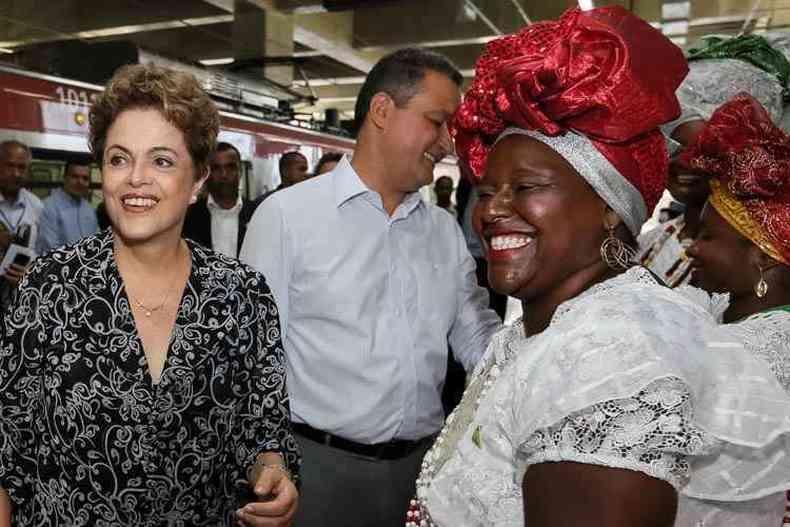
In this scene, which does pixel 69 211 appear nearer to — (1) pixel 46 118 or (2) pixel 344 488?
(1) pixel 46 118

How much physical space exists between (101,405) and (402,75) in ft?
4.58

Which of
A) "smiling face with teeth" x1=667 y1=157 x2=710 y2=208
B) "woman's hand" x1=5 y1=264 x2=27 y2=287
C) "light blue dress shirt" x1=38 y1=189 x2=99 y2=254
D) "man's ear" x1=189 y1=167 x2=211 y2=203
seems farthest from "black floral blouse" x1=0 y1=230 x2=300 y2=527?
"light blue dress shirt" x1=38 y1=189 x2=99 y2=254

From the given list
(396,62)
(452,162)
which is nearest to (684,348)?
(396,62)

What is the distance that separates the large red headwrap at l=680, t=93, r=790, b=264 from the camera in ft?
5.94

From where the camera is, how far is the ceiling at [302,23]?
36.5 feet

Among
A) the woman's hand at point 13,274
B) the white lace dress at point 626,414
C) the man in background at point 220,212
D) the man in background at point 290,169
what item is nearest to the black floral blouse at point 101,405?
the white lace dress at point 626,414

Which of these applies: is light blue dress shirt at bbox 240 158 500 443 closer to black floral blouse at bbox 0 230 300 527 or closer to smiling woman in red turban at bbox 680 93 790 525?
black floral blouse at bbox 0 230 300 527

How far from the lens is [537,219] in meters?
1.07

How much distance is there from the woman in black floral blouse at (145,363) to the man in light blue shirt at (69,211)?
3752 mm

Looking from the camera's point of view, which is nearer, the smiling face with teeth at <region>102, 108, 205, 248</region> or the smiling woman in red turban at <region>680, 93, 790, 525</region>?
the smiling face with teeth at <region>102, 108, 205, 248</region>

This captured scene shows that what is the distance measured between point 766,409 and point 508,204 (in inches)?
18.2

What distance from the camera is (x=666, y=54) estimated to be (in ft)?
3.59

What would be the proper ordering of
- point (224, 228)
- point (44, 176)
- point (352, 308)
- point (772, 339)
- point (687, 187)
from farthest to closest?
point (44, 176)
point (224, 228)
point (687, 187)
point (352, 308)
point (772, 339)

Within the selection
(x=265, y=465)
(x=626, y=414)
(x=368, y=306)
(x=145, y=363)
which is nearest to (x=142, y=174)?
(x=145, y=363)
